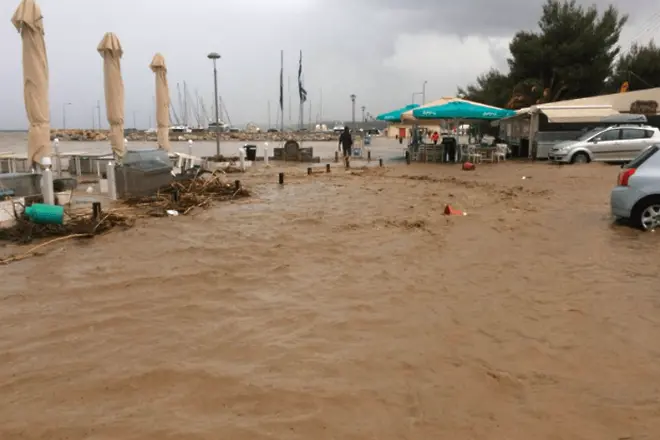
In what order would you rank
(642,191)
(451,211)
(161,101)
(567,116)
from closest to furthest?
(642,191), (451,211), (161,101), (567,116)

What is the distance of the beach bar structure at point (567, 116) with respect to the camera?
80.6 feet

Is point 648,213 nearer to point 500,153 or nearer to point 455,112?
point 455,112

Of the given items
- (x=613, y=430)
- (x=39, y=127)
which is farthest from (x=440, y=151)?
(x=613, y=430)

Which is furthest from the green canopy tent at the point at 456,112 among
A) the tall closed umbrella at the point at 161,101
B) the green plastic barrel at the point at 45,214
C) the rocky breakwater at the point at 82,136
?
the rocky breakwater at the point at 82,136

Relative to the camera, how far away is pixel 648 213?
8.41 meters

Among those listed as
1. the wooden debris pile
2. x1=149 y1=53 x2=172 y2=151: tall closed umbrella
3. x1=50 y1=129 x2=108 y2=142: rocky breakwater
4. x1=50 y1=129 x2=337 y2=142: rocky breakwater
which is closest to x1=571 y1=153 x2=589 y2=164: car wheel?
the wooden debris pile

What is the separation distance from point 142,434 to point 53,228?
622cm

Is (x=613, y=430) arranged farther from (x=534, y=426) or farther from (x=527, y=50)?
(x=527, y=50)

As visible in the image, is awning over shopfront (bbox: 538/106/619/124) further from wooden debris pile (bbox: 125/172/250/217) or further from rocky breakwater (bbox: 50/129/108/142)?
rocky breakwater (bbox: 50/129/108/142)

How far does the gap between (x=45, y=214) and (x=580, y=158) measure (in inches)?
758

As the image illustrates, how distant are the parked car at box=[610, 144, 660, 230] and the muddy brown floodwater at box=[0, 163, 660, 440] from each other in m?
0.46

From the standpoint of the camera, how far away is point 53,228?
8312 millimetres

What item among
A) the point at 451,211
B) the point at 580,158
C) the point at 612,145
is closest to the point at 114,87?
the point at 451,211

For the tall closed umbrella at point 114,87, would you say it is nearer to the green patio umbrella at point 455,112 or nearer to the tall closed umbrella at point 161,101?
the tall closed umbrella at point 161,101
